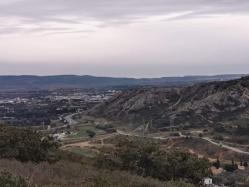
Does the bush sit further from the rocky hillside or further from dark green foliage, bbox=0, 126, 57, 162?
the rocky hillside

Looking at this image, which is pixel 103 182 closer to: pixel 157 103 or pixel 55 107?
pixel 157 103

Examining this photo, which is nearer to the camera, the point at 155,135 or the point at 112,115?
the point at 155,135

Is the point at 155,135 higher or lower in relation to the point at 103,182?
lower

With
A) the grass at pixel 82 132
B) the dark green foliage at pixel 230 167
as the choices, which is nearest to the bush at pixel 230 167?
the dark green foliage at pixel 230 167

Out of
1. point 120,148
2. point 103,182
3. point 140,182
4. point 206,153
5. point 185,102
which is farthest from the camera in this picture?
point 185,102

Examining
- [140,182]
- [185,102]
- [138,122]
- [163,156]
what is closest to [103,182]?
[140,182]

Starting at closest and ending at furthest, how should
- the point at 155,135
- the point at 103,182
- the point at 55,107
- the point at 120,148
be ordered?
the point at 103,182 < the point at 120,148 < the point at 155,135 < the point at 55,107

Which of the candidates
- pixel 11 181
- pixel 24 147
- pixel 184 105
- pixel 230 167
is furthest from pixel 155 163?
pixel 184 105

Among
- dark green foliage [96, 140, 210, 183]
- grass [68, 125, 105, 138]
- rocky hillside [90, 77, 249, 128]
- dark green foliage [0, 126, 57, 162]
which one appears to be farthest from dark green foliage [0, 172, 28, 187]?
rocky hillside [90, 77, 249, 128]
